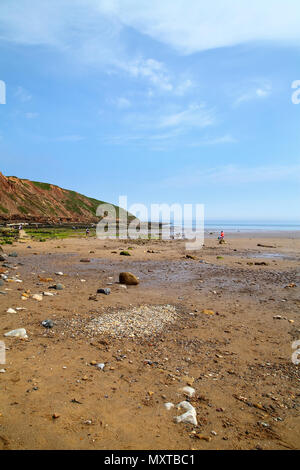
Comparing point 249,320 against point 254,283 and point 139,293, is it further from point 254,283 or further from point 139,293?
point 254,283

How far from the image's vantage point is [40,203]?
93875mm

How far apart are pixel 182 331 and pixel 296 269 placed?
13899 mm

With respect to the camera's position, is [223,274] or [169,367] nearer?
[169,367]

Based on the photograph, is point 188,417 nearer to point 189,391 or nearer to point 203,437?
point 203,437

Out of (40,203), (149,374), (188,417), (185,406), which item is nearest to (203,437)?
(188,417)

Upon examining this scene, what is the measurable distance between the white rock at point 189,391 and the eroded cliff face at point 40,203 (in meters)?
71.0

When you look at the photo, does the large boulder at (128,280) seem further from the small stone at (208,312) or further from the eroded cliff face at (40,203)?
the eroded cliff face at (40,203)

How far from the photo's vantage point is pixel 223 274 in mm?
16688

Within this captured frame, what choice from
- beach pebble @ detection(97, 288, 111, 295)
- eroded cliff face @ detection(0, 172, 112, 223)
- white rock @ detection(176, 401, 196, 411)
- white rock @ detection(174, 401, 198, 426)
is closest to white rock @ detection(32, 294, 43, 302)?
beach pebble @ detection(97, 288, 111, 295)

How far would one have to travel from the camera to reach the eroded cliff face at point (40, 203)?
257ft

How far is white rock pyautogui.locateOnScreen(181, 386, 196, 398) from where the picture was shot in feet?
16.3
